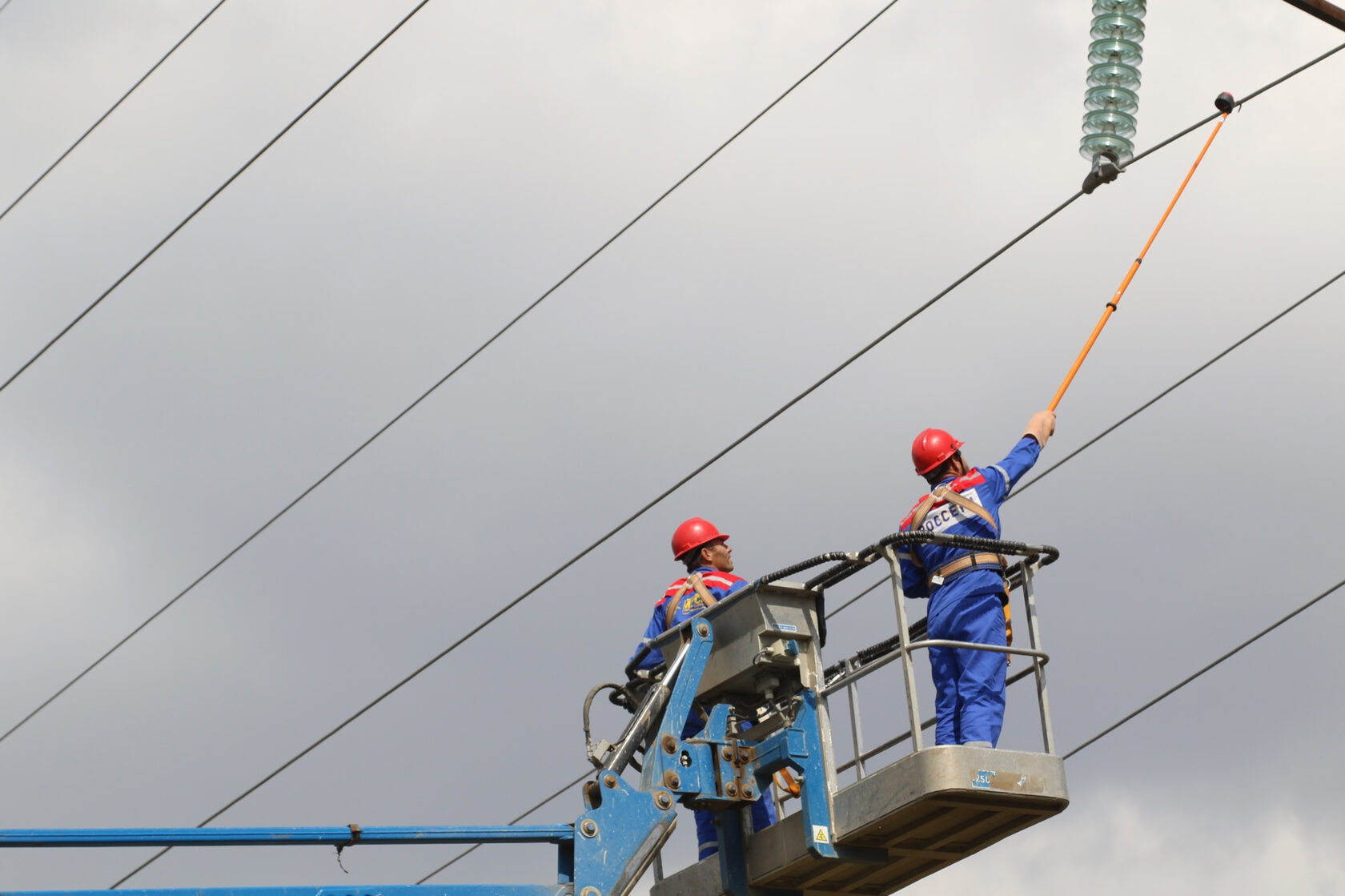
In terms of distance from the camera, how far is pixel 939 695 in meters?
10.1

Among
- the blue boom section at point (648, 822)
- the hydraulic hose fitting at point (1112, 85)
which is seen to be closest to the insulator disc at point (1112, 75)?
the hydraulic hose fitting at point (1112, 85)

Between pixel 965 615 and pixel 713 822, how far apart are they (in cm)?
187

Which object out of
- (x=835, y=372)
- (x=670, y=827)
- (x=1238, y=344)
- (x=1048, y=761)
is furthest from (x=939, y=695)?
(x=1238, y=344)

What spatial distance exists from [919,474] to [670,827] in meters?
2.31

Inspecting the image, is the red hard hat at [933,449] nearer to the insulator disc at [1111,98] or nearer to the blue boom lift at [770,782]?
the blue boom lift at [770,782]

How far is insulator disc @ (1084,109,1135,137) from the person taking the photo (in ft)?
38.5

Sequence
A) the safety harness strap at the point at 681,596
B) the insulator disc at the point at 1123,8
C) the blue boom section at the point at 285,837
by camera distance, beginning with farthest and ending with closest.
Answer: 1. the insulator disc at the point at 1123,8
2. the safety harness strap at the point at 681,596
3. the blue boom section at the point at 285,837

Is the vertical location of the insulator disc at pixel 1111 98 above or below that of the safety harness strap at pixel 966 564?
above

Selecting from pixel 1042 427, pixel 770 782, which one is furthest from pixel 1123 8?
pixel 770 782

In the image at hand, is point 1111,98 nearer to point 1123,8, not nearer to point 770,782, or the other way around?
point 1123,8

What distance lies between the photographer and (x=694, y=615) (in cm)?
1102

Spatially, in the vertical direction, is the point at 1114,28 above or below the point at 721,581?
above

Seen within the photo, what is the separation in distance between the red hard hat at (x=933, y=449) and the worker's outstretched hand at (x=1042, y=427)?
40 cm

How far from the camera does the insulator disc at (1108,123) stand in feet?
38.5
